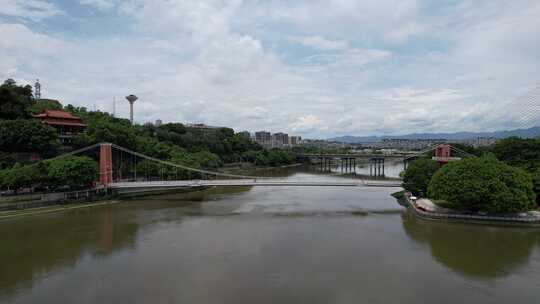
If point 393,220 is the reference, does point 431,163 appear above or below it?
above

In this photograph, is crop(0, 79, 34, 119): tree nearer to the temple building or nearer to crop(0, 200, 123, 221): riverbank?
the temple building

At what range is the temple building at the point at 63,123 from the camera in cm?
2378

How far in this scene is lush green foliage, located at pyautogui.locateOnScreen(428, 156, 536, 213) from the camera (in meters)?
12.8

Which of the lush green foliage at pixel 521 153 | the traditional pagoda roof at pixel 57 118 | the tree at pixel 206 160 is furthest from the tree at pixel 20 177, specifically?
the lush green foliage at pixel 521 153

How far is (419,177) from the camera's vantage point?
17141 mm

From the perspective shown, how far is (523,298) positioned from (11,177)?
A: 1916 cm

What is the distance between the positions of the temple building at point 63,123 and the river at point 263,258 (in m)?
11.1

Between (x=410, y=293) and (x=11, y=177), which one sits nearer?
(x=410, y=293)

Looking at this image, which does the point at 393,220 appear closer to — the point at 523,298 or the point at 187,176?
the point at 523,298

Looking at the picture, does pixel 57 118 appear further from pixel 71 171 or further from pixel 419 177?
pixel 419 177

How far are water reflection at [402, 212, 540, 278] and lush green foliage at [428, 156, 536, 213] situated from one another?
3.06 ft

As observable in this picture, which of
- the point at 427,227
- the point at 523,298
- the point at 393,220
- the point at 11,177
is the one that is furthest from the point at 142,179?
the point at 523,298

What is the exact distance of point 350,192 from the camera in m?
22.6

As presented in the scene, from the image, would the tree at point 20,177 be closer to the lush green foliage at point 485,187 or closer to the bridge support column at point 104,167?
the bridge support column at point 104,167
